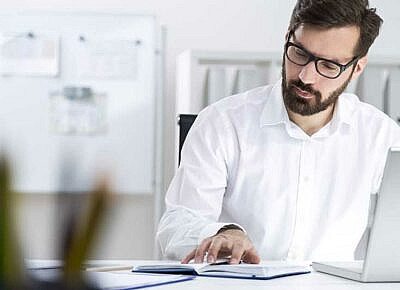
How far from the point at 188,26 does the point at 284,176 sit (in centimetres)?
141

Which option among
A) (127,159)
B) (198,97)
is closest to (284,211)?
(198,97)

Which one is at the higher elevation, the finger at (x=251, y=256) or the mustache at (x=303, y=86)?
the mustache at (x=303, y=86)

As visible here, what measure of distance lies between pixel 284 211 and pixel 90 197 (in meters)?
1.71

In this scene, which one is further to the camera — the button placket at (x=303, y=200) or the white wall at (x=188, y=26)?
the white wall at (x=188, y=26)

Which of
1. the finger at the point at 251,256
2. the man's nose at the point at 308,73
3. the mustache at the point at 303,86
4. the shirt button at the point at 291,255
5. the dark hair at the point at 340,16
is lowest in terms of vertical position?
the shirt button at the point at 291,255

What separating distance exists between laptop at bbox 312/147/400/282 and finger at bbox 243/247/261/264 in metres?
0.24

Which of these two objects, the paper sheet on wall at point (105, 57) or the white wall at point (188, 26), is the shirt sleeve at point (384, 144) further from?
the paper sheet on wall at point (105, 57)

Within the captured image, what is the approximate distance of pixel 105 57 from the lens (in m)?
3.04

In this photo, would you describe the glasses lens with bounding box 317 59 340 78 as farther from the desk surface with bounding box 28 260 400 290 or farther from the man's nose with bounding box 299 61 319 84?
the desk surface with bounding box 28 260 400 290

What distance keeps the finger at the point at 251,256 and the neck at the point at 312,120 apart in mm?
532

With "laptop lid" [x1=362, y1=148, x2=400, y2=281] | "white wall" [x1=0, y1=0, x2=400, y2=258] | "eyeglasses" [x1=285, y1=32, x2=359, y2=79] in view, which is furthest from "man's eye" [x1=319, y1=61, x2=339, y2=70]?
"white wall" [x1=0, y1=0, x2=400, y2=258]

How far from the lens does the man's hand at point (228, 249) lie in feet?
4.43

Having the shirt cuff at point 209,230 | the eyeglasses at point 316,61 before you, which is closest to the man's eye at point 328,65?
the eyeglasses at point 316,61

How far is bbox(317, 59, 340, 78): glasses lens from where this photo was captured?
175 centimetres
